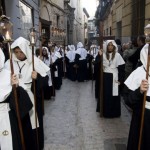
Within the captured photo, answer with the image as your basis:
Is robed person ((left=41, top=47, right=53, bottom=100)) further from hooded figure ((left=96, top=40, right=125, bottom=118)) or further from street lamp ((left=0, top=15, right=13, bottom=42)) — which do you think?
street lamp ((left=0, top=15, right=13, bottom=42))

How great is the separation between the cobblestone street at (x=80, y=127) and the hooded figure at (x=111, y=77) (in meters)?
0.25

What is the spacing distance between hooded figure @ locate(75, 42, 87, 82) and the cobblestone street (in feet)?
12.7

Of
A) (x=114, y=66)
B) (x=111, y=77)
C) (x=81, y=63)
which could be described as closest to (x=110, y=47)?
(x=114, y=66)

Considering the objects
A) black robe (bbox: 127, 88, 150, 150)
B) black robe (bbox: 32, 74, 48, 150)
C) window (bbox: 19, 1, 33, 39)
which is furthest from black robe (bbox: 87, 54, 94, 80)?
black robe (bbox: 127, 88, 150, 150)

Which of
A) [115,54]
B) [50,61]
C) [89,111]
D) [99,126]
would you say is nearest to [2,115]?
[99,126]

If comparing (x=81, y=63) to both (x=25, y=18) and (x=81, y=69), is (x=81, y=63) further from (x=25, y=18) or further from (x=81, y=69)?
(x=25, y=18)

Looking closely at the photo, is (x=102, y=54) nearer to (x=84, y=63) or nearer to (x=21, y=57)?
(x=21, y=57)

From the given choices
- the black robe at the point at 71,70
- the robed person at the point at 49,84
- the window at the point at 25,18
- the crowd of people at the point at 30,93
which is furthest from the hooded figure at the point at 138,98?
the black robe at the point at 71,70

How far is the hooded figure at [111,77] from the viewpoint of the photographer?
6.87m

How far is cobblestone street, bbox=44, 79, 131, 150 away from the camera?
544 cm

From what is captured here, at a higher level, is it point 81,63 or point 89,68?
point 81,63

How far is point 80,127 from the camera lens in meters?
6.41

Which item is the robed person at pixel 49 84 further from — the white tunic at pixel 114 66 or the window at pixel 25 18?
the window at pixel 25 18

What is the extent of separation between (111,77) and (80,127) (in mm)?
1332
